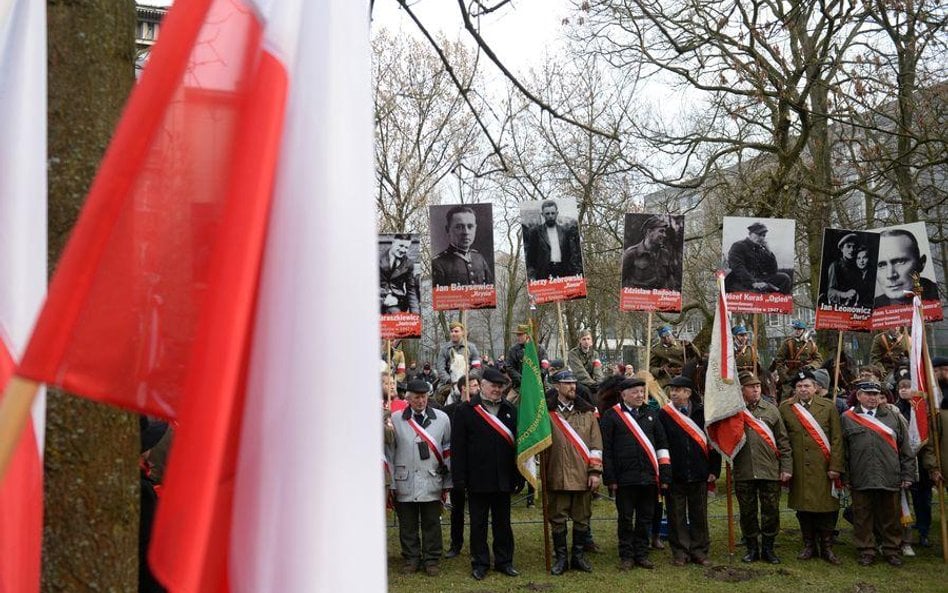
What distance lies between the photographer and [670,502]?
35.6ft

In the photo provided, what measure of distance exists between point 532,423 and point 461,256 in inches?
95.2

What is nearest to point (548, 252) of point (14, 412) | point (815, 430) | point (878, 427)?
point (815, 430)

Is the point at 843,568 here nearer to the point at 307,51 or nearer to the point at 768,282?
the point at 768,282

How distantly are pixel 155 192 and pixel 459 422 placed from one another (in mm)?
9074

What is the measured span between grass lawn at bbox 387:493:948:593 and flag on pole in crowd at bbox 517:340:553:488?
119cm

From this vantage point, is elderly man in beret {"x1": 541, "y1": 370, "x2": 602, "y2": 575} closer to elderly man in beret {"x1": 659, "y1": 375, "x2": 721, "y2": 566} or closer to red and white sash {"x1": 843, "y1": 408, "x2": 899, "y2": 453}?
elderly man in beret {"x1": 659, "y1": 375, "x2": 721, "y2": 566}

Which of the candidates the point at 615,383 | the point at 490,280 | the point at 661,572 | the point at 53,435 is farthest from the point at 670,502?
the point at 53,435

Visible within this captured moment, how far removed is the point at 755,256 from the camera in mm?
12547

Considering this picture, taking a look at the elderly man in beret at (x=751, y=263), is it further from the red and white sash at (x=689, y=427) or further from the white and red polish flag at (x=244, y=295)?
the white and red polish flag at (x=244, y=295)

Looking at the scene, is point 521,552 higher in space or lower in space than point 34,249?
lower

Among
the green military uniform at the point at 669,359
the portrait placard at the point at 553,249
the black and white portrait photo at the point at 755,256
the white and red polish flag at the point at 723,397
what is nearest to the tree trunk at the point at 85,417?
the white and red polish flag at the point at 723,397

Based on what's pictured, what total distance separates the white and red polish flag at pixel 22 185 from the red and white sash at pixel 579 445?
873cm

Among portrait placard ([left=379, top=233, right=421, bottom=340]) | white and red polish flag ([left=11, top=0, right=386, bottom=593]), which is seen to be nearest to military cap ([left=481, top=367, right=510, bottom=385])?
portrait placard ([left=379, top=233, right=421, bottom=340])

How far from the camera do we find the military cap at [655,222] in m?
11.9
